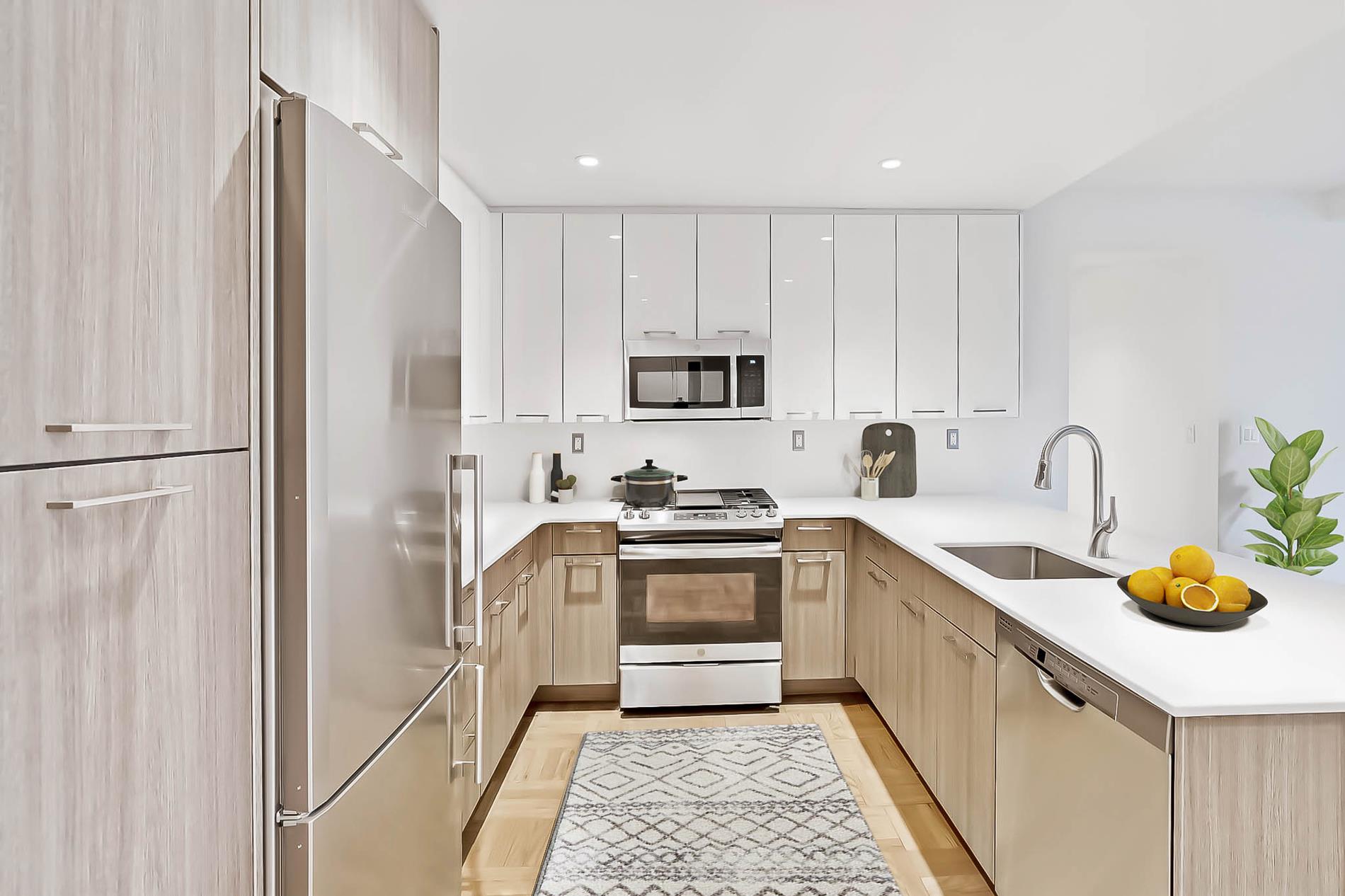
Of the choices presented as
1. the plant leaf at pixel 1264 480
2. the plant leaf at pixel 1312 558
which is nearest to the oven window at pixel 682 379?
the plant leaf at pixel 1264 480

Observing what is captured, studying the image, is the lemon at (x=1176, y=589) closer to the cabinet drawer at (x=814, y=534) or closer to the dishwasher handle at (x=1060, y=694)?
the dishwasher handle at (x=1060, y=694)

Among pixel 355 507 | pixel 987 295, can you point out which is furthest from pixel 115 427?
pixel 987 295

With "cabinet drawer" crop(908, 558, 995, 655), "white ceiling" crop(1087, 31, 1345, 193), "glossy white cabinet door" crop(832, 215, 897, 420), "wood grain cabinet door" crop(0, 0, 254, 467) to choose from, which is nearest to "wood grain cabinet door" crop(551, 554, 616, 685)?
"cabinet drawer" crop(908, 558, 995, 655)

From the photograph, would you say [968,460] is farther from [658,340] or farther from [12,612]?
[12,612]

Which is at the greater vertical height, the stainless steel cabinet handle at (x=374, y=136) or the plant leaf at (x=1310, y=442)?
the stainless steel cabinet handle at (x=374, y=136)

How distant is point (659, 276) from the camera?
351cm

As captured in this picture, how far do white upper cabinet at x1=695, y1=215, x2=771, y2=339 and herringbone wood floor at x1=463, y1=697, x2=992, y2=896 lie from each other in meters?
1.84

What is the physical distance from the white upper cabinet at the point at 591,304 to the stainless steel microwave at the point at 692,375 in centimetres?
12

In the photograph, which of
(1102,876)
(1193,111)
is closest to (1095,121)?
(1193,111)

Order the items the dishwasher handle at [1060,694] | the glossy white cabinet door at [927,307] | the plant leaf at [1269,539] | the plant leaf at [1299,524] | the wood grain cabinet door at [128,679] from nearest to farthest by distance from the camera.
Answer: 1. the wood grain cabinet door at [128,679]
2. the dishwasher handle at [1060,694]
3. the glossy white cabinet door at [927,307]
4. the plant leaf at [1299,524]
5. the plant leaf at [1269,539]

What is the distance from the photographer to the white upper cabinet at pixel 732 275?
3510 mm

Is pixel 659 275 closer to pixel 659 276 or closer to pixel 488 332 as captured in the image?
pixel 659 276

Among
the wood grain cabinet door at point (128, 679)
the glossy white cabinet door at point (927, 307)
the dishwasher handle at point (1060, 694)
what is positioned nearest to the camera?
the wood grain cabinet door at point (128, 679)

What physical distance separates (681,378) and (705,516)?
2.32 ft
